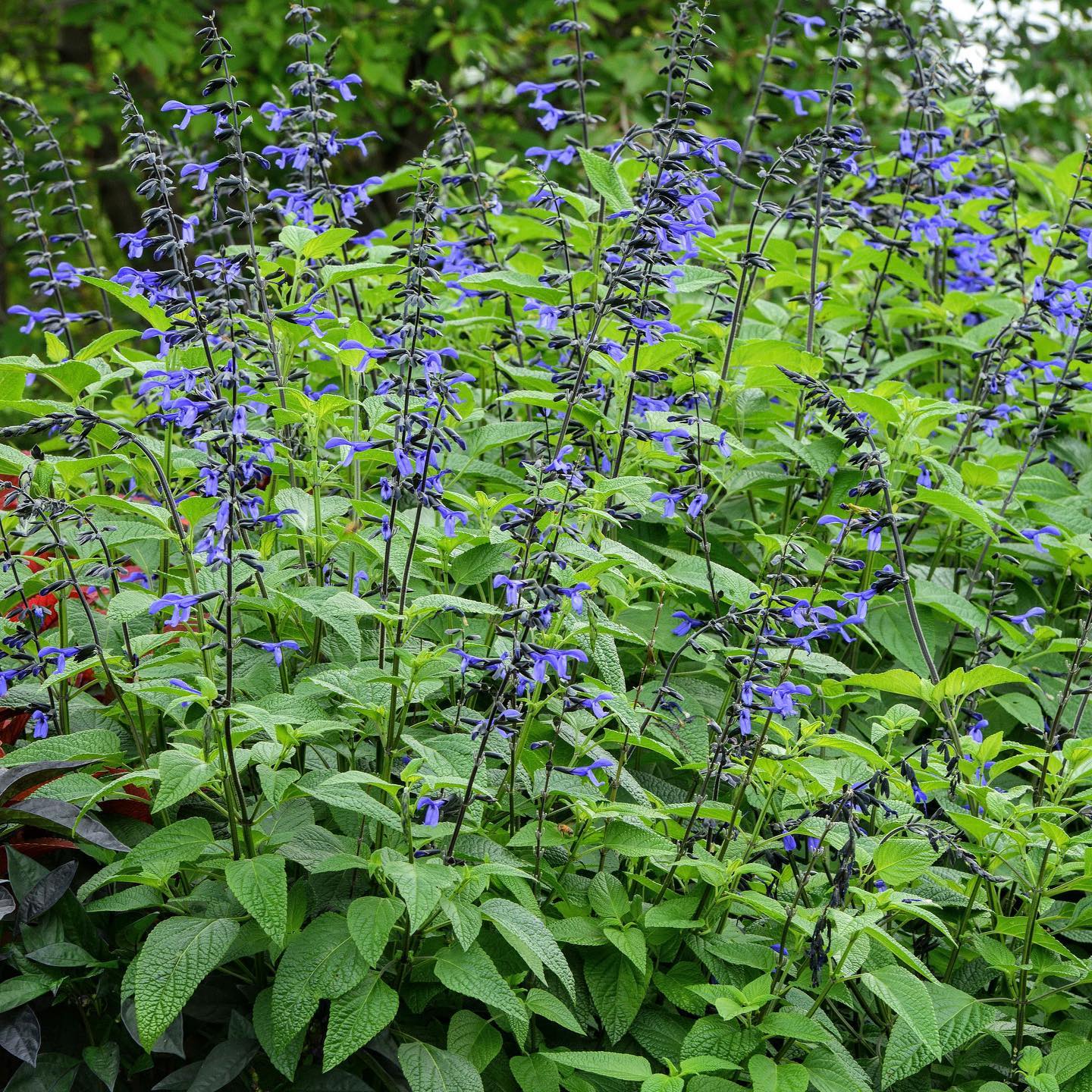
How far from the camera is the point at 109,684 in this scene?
3.02m

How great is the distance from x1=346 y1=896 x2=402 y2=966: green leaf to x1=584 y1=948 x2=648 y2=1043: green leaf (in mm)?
518

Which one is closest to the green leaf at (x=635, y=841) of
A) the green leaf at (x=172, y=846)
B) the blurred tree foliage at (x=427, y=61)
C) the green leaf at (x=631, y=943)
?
the green leaf at (x=631, y=943)

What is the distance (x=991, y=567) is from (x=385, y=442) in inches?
87.3

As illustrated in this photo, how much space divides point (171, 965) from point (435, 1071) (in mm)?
544

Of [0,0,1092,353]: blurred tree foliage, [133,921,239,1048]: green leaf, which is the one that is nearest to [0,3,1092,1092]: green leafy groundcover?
[133,921,239,1048]: green leaf

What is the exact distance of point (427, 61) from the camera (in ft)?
36.9

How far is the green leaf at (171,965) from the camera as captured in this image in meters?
2.30

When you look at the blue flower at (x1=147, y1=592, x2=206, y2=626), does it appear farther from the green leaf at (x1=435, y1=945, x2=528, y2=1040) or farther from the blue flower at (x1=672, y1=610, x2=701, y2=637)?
the blue flower at (x1=672, y1=610, x2=701, y2=637)

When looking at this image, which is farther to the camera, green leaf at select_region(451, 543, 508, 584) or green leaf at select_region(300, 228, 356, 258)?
green leaf at select_region(300, 228, 356, 258)

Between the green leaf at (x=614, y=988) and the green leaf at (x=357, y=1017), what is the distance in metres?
0.49

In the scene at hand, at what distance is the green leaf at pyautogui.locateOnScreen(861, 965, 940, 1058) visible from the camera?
242 cm

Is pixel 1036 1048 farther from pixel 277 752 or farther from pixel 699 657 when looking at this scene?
pixel 277 752

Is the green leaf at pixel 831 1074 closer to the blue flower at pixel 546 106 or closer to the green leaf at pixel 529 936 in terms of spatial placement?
the green leaf at pixel 529 936

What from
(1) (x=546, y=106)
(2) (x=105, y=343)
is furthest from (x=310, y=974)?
(1) (x=546, y=106)
